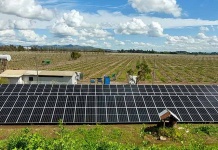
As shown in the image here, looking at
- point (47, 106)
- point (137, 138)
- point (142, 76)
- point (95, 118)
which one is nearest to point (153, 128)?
point (137, 138)

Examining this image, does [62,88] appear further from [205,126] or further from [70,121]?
[205,126]

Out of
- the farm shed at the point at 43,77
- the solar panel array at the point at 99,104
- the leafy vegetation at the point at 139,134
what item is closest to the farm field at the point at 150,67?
the farm shed at the point at 43,77

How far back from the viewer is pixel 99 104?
2386cm

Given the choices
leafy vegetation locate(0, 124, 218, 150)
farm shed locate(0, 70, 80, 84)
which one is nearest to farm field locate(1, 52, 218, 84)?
farm shed locate(0, 70, 80, 84)

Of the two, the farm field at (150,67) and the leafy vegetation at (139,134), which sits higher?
the leafy vegetation at (139,134)

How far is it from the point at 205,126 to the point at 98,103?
857 cm

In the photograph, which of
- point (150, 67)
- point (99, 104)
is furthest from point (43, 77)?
point (150, 67)

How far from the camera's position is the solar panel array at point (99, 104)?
73.0ft

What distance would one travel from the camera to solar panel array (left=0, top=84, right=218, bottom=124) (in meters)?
22.2

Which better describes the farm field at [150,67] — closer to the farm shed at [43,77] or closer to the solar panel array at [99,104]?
the farm shed at [43,77]

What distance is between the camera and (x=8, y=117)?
22.1 meters

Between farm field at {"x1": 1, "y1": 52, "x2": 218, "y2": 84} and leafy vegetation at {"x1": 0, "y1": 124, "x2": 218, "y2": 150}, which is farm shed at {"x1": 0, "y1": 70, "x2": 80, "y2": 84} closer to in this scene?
farm field at {"x1": 1, "y1": 52, "x2": 218, "y2": 84}

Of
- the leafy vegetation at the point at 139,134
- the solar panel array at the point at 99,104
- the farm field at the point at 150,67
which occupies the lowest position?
the farm field at the point at 150,67

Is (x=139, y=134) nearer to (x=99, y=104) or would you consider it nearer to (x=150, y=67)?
(x=99, y=104)
